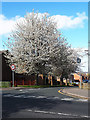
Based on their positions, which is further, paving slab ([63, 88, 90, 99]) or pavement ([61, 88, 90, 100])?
paving slab ([63, 88, 90, 99])

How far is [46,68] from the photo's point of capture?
3888cm

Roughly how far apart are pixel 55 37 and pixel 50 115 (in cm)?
3028

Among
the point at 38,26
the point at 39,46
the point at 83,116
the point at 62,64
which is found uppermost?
the point at 38,26

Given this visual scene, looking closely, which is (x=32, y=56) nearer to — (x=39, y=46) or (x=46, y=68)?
(x=39, y=46)

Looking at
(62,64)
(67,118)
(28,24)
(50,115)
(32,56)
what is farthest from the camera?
(62,64)

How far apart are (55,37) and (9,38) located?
8.89 m

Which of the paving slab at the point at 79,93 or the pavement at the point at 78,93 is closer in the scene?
the pavement at the point at 78,93

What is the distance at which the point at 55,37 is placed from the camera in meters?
38.5

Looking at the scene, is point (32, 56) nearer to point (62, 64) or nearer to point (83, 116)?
point (62, 64)

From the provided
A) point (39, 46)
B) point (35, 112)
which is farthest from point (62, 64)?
point (35, 112)

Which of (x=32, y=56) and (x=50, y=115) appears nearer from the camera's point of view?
(x=50, y=115)

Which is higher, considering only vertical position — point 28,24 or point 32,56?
point 28,24

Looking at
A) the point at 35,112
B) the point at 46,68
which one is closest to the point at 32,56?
the point at 46,68

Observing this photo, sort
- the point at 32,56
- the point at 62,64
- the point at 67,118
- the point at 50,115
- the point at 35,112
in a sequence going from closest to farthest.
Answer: the point at 67,118, the point at 50,115, the point at 35,112, the point at 32,56, the point at 62,64
